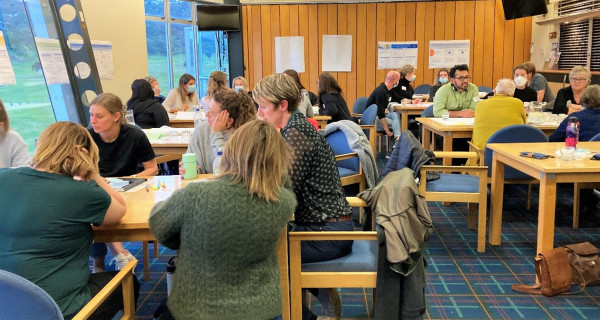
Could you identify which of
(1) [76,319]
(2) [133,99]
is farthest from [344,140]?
(1) [76,319]

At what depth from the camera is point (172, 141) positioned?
4.60 meters

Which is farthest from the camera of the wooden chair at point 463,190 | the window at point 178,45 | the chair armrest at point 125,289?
the window at point 178,45

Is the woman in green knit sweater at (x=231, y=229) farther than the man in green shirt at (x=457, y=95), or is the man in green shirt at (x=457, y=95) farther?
the man in green shirt at (x=457, y=95)

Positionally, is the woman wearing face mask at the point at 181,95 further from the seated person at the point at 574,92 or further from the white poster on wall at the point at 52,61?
the seated person at the point at 574,92

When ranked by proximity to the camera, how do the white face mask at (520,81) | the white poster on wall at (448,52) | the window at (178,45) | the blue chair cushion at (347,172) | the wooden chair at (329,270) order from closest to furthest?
1. the wooden chair at (329,270)
2. the blue chair cushion at (347,172)
3. the white face mask at (520,81)
4. the window at (178,45)
5. the white poster on wall at (448,52)

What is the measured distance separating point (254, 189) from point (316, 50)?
9277 mm

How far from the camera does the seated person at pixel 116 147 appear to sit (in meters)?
3.40

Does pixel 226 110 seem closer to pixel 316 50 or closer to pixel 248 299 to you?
pixel 248 299

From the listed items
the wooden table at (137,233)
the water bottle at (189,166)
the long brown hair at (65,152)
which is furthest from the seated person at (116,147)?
the long brown hair at (65,152)

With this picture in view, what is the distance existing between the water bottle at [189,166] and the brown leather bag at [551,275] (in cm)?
207

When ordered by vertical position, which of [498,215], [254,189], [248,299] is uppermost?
[254,189]

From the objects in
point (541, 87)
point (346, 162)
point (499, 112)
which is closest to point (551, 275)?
point (346, 162)

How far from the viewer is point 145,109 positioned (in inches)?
217

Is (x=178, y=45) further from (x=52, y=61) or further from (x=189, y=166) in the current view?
(x=189, y=166)
